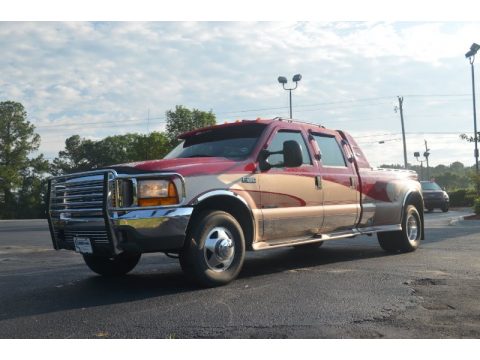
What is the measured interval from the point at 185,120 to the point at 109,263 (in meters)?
48.9

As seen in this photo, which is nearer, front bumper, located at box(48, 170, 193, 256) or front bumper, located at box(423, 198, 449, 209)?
front bumper, located at box(48, 170, 193, 256)

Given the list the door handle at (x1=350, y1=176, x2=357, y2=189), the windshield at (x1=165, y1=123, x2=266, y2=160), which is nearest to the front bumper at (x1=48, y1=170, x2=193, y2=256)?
the windshield at (x1=165, y1=123, x2=266, y2=160)

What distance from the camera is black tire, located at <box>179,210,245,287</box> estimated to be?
531 centimetres

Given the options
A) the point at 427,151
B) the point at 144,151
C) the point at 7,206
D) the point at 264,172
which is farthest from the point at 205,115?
the point at 264,172

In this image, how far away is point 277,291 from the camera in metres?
5.24

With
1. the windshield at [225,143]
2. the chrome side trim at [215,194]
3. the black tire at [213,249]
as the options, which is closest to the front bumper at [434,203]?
the windshield at [225,143]

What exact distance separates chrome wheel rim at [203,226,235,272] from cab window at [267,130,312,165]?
49.3 inches

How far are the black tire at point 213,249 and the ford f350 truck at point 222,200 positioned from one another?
1cm

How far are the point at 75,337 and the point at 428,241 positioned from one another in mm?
8258

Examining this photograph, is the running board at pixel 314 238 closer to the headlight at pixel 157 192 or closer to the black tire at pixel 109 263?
the headlight at pixel 157 192

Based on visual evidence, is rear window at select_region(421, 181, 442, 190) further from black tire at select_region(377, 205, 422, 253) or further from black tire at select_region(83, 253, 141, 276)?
black tire at select_region(83, 253, 141, 276)

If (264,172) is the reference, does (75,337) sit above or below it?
below

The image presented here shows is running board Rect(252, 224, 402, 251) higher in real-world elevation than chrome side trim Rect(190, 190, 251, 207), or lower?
lower

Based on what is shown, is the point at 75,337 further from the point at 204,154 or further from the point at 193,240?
the point at 204,154
